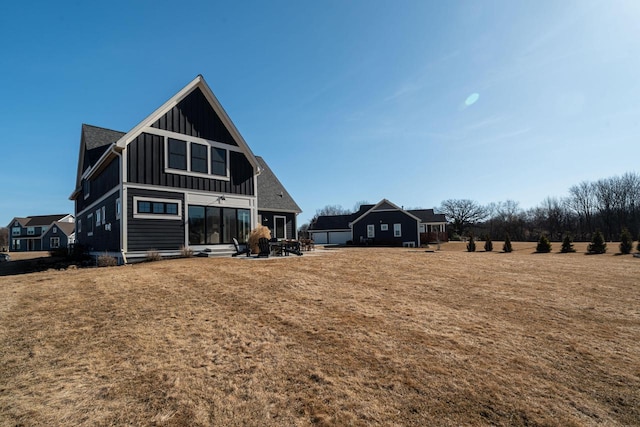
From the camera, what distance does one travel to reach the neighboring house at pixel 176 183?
41.2ft

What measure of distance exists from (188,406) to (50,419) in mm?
1188

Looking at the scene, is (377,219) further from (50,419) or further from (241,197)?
(50,419)

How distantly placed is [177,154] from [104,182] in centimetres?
497

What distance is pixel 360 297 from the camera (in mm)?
6863

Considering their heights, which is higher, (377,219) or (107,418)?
(377,219)

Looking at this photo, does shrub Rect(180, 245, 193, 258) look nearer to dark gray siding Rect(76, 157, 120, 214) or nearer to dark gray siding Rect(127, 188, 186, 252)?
dark gray siding Rect(127, 188, 186, 252)

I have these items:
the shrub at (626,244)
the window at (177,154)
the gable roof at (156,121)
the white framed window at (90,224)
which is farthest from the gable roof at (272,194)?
the shrub at (626,244)

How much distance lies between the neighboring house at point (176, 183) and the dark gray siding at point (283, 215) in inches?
141

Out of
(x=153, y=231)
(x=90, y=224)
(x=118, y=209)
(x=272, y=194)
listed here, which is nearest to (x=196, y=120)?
(x=118, y=209)

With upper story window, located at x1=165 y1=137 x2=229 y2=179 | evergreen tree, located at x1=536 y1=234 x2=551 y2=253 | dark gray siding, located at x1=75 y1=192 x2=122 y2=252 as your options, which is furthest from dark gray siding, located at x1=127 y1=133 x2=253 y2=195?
evergreen tree, located at x1=536 y1=234 x2=551 y2=253

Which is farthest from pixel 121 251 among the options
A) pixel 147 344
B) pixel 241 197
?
pixel 147 344

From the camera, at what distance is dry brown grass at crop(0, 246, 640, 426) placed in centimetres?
286

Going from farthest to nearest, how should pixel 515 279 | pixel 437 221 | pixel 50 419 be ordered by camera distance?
pixel 437 221, pixel 515 279, pixel 50 419

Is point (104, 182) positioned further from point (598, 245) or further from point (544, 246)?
point (598, 245)
